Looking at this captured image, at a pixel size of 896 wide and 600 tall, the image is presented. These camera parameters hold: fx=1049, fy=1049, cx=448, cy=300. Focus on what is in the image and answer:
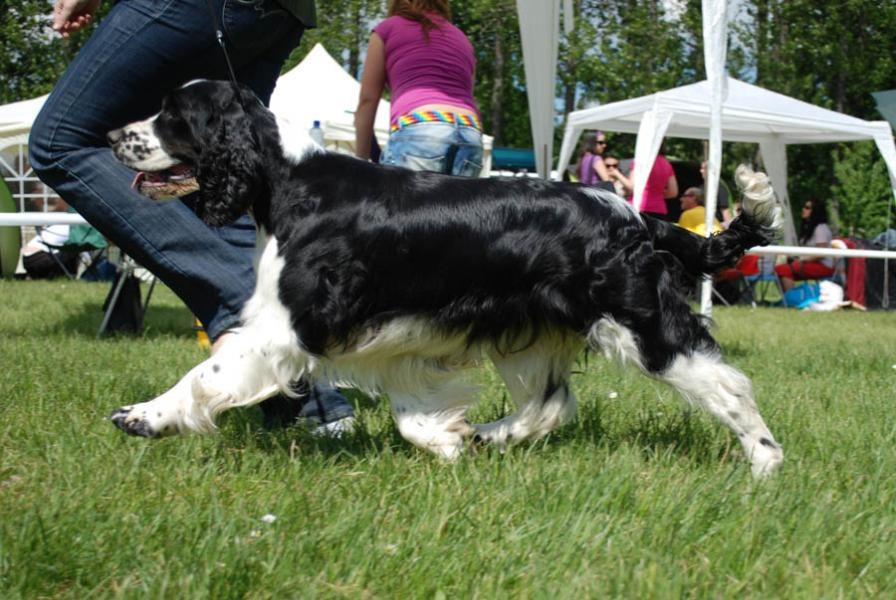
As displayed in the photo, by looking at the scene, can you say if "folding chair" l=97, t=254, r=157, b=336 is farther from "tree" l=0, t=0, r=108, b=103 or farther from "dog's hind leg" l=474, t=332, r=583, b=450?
"tree" l=0, t=0, r=108, b=103

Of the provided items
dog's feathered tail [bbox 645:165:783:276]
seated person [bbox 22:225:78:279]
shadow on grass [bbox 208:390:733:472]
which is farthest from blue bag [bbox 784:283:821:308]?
dog's feathered tail [bbox 645:165:783:276]

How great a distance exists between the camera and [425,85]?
4.89m

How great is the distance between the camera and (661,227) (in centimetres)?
331

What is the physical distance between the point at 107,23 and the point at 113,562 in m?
1.93

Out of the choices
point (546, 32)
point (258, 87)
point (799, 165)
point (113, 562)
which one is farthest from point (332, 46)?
point (113, 562)

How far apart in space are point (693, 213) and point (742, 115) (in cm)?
191

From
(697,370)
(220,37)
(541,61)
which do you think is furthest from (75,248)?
(697,370)

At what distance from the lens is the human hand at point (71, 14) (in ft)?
11.3

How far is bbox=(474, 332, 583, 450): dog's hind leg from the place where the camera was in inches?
136

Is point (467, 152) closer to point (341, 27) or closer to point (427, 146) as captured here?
point (427, 146)

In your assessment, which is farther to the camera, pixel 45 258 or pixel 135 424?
pixel 45 258

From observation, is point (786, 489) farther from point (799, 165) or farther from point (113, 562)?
point (799, 165)

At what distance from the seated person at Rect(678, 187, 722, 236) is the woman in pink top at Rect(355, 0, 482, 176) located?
708cm

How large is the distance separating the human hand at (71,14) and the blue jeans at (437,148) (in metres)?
1.68
